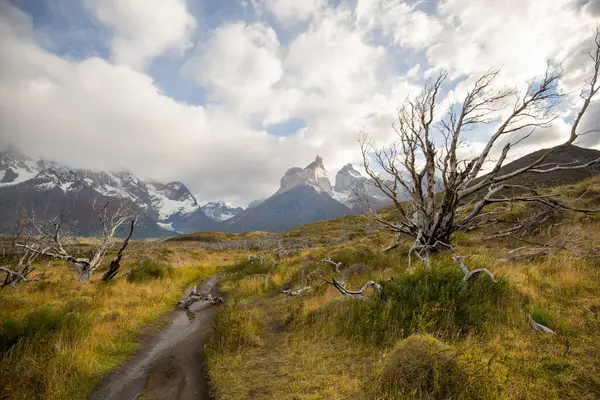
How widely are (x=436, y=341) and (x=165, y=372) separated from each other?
6147mm

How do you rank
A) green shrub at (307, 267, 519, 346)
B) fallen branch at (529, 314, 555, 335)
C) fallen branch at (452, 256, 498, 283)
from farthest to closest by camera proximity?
fallen branch at (452, 256, 498, 283) → green shrub at (307, 267, 519, 346) → fallen branch at (529, 314, 555, 335)

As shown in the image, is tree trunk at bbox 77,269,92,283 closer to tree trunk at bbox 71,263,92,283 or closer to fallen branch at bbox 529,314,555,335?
tree trunk at bbox 71,263,92,283

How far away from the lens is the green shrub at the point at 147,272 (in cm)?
1712

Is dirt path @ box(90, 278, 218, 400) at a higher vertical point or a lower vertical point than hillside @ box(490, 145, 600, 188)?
lower

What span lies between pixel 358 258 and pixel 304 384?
Answer: 10.7 metres

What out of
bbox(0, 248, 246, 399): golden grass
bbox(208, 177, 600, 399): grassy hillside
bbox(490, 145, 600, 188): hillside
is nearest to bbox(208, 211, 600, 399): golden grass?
bbox(208, 177, 600, 399): grassy hillside

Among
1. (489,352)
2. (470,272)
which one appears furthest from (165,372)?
(470,272)

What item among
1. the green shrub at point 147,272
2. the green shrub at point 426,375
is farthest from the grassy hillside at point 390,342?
the green shrub at point 147,272

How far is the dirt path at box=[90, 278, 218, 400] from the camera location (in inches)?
232

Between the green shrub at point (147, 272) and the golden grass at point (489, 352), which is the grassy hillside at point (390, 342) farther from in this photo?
the green shrub at point (147, 272)

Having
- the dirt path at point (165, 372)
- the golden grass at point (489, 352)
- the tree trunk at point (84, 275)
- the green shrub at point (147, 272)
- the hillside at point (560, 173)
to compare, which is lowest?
the dirt path at point (165, 372)

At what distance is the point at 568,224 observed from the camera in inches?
504

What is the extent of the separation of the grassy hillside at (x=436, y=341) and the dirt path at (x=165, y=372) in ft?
1.44

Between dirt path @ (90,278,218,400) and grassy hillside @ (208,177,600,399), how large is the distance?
1.44ft
